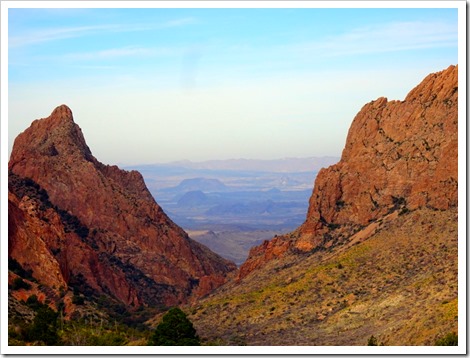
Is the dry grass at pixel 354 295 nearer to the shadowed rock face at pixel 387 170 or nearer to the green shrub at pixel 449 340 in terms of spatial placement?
the shadowed rock face at pixel 387 170

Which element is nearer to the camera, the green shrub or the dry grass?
the green shrub

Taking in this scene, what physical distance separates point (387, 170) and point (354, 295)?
24.1 meters

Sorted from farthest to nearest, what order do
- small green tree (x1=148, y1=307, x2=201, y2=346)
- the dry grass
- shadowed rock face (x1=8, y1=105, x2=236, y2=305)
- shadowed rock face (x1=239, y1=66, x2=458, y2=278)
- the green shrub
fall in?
1. shadowed rock face (x1=8, y1=105, x2=236, y2=305)
2. shadowed rock face (x1=239, y1=66, x2=458, y2=278)
3. the dry grass
4. small green tree (x1=148, y1=307, x2=201, y2=346)
5. the green shrub

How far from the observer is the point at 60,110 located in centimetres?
15688

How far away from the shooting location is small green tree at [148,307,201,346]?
80.4 meters

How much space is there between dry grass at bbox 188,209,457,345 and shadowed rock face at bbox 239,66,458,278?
Answer: 13.4 ft

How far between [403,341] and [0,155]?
3311 cm

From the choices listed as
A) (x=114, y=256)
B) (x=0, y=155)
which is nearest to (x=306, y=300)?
(x=0, y=155)

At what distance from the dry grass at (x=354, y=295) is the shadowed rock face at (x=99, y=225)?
2356 centimetres

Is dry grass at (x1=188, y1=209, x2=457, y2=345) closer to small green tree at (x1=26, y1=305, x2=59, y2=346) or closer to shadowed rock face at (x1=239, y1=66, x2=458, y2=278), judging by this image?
shadowed rock face at (x1=239, y1=66, x2=458, y2=278)

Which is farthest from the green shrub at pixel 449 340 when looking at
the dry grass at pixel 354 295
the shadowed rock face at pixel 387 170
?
the shadowed rock face at pixel 387 170

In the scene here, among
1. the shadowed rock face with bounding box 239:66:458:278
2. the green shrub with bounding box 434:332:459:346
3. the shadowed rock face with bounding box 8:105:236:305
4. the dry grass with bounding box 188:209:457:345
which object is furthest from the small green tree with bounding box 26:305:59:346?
the shadowed rock face with bounding box 239:66:458:278

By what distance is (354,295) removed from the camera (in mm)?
97562

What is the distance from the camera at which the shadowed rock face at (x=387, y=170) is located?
110875 millimetres
